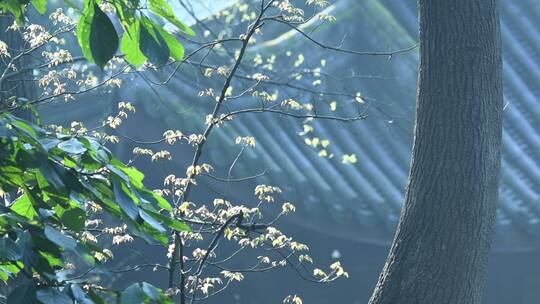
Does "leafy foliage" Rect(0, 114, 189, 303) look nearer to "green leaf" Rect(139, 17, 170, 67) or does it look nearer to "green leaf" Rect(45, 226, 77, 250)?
"green leaf" Rect(45, 226, 77, 250)

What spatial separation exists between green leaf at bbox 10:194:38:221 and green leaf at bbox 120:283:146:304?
1.51 ft

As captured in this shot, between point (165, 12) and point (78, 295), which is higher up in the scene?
point (165, 12)

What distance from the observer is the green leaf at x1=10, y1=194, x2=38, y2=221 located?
2.63 metres

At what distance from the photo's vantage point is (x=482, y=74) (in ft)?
12.6

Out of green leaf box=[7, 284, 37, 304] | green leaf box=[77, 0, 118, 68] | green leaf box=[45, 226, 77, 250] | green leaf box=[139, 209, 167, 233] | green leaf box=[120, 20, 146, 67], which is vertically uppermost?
green leaf box=[120, 20, 146, 67]

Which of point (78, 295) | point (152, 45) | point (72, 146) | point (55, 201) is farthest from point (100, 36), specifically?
point (78, 295)

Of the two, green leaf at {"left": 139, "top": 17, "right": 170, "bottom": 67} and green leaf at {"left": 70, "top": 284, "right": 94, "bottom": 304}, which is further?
green leaf at {"left": 139, "top": 17, "right": 170, "bottom": 67}

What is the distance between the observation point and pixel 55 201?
2.61 m

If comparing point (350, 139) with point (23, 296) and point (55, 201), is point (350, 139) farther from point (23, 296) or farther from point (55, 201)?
point (23, 296)

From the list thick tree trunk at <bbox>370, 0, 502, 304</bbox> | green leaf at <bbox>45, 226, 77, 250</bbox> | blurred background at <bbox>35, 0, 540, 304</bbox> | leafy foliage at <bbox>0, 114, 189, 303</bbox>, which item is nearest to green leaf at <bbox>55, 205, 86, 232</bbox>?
leafy foliage at <bbox>0, 114, 189, 303</bbox>

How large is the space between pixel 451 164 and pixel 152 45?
1.68 meters

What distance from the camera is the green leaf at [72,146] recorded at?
7.75ft

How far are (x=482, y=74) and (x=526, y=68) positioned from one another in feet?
17.1

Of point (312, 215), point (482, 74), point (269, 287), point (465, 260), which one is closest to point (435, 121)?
point (482, 74)
